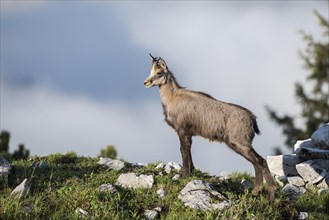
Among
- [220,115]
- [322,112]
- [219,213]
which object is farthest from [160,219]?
[322,112]

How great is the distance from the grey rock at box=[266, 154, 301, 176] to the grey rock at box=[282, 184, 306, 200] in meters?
2.08

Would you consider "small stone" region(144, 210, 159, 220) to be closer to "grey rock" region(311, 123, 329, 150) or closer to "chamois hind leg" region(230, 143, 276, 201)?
"chamois hind leg" region(230, 143, 276, 201)

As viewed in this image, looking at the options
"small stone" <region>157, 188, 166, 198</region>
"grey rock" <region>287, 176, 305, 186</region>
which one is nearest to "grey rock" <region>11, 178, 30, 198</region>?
"small stone" <region>157, 188, 166, 198</region>

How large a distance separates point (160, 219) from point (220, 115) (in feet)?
12.2

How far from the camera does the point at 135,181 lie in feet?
40.0

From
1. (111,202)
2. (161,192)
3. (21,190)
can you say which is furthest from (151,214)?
(21,190)

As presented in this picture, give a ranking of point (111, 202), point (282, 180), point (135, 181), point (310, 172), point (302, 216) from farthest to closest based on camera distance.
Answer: point (282, 180), point (310, 172), point (135, 181), point (302, 216), point (111, 202)

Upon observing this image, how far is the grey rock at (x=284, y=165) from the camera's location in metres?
17.6

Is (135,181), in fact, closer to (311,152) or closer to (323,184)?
(323,184)

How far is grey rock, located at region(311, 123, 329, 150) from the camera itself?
17766mm

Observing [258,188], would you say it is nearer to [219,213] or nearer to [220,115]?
[220,115]

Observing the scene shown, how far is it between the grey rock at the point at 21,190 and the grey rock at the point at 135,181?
221 cm

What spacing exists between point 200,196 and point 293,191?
4649 millimetres

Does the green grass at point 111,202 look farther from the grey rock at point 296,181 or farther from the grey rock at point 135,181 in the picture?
the grey rock at point 296,181
